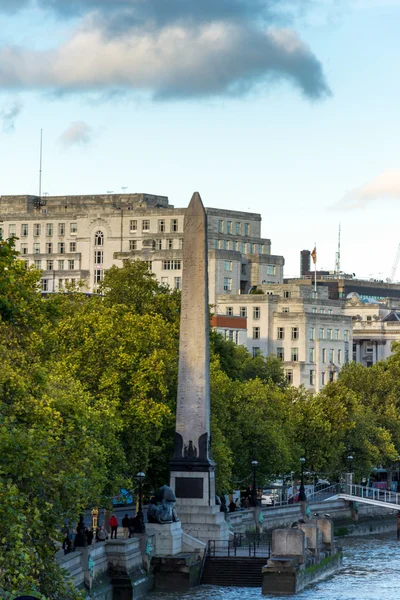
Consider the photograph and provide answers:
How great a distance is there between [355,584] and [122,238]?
114287mm

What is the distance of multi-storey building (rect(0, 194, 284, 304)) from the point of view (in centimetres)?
17725

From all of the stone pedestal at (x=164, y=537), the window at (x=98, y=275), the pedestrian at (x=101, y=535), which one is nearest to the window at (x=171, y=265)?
the window at (x=98, y=275)

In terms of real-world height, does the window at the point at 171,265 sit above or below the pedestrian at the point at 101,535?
above

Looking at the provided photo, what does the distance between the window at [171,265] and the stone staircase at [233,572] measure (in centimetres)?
10404

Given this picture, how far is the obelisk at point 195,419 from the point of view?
2854 inches

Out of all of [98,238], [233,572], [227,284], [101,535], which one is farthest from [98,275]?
[233,572]

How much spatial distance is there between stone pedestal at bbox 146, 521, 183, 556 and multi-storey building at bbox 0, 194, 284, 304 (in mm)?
105024

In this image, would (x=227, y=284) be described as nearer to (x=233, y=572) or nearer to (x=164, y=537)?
(x=233, y=572)

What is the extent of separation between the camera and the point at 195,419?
238 feet

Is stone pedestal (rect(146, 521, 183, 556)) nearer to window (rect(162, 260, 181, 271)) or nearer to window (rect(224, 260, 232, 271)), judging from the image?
window (rect(162, 260, 181, 271))

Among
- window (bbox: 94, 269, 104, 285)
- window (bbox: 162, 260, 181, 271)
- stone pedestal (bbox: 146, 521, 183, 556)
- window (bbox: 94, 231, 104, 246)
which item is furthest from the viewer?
window (bbox: 94, 231, 104, 246)

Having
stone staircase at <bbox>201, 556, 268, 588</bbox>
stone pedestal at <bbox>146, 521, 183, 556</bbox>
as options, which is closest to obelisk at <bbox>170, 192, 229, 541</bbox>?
stone staircase at <bbox>201, 556, 268, 588</bbox>

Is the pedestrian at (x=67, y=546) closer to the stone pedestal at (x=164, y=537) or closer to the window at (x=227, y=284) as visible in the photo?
the stone pedestal at (x=164, y=537)

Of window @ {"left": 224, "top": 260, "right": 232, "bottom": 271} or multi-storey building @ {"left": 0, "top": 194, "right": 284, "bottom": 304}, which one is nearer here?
window @ {"left": 224, "top": 260, "right": 232, "bottom": 271}
